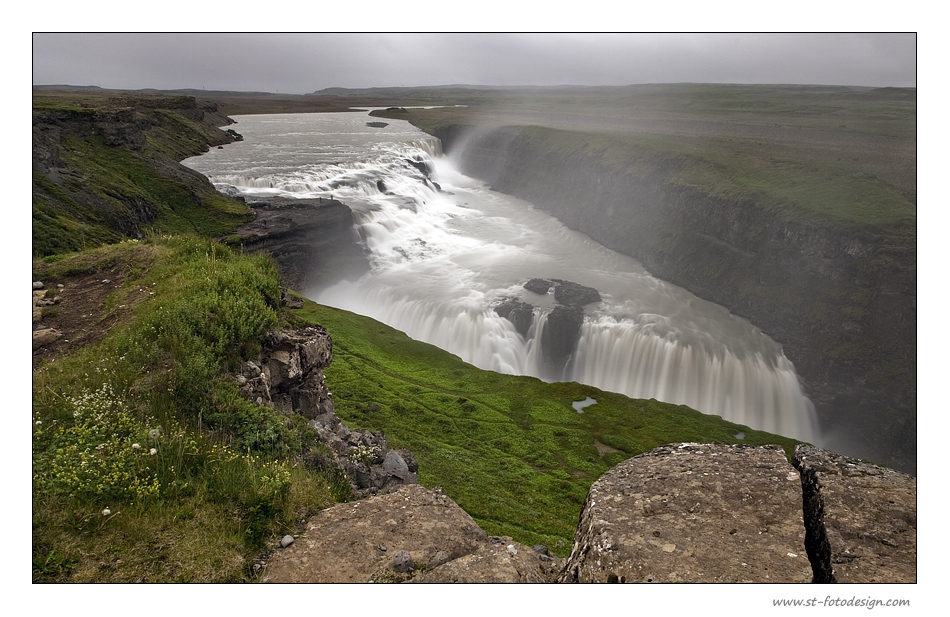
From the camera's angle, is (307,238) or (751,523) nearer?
(751,523)

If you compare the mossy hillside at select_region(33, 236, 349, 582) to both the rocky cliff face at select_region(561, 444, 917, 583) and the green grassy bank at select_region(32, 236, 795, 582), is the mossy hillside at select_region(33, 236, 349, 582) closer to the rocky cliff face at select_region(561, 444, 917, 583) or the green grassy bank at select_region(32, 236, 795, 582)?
the green grassy bank at select_region(32, 236, 795, 582)

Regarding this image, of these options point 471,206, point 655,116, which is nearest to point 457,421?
point 471,206

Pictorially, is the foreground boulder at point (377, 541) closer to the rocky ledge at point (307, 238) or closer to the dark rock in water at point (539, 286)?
the dark rock in water at point (539, 286)

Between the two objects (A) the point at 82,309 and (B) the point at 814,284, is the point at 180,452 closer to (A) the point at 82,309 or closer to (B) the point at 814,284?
(A) the point at 82,309

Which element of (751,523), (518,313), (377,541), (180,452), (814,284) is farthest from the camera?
(518,313)

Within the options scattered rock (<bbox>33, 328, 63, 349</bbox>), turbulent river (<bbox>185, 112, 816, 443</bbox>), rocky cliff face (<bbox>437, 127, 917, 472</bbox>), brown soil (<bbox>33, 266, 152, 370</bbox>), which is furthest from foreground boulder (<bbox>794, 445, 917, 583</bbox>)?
rocky cliff face (<bbox>437, 127, 917, 472</bbox>)

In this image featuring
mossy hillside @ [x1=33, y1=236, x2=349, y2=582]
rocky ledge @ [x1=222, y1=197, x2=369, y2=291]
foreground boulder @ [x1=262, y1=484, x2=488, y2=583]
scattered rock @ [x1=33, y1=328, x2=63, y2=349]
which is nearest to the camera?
mossy hillside @ [x1=33, y1=236, x2=349, y2=582]

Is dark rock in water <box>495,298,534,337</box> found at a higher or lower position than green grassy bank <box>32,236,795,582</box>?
lower

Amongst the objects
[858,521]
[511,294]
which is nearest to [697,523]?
[858,521]

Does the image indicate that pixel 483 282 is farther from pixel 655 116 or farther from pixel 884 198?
pixel 655 116
